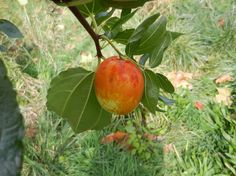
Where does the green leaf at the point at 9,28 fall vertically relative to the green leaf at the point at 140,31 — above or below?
above

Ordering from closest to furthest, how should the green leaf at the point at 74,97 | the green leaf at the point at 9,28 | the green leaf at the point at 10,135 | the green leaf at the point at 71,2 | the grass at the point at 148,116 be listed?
the green leaf at the point at 10,135, the green leaf at the point at 71,2, the green leaf at the point at 74,97, the green leaf at the point at 9,28, the grass at the point at 148,116

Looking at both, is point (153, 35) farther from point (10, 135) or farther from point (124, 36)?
point (10, 135)

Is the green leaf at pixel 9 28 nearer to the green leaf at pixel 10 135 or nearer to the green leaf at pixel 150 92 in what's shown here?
the green leaf at pixel 150 92

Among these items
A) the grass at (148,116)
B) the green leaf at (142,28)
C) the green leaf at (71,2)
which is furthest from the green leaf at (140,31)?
the grass at (148,116)

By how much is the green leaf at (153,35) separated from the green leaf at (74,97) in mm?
70

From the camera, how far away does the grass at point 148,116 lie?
215 centimetres

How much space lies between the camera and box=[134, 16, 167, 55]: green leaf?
458 millimetres

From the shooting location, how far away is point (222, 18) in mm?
3170

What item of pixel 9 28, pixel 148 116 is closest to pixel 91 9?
pixel 9 28

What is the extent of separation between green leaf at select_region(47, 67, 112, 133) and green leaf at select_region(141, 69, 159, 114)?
5 cm

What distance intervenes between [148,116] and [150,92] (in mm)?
2037

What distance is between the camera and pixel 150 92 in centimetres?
47

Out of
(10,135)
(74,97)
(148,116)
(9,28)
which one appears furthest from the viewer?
(148,116)

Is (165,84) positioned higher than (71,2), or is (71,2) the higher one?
(71,2)
